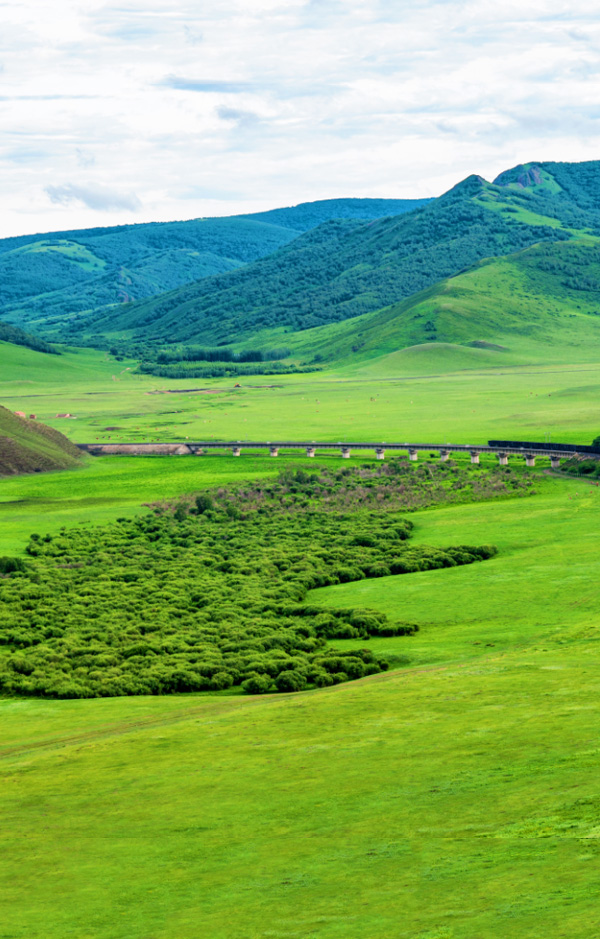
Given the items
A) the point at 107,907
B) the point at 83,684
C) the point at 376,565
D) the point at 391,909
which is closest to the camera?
the point at 391,909

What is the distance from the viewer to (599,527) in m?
101

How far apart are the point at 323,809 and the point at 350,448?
5579 inches

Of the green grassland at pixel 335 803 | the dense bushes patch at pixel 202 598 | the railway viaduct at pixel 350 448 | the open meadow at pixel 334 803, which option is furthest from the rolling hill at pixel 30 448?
the green grassland at pixel 335 803

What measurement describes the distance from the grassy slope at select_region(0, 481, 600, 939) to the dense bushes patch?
5.13 meters

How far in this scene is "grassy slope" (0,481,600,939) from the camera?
28203mm

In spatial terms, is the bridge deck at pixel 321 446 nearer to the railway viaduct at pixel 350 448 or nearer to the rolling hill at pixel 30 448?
the railway viaduct at pixel 350 448

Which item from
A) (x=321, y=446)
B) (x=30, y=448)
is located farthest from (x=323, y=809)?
(x=321, y=446)

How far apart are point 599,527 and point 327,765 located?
6476cm

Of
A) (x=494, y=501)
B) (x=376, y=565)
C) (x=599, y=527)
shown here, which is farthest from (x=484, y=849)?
(x=494, y=501)

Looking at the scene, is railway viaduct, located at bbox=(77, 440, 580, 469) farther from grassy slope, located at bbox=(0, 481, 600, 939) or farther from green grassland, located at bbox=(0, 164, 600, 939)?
grassy slope, located at bbox=(0, 481, 600, 939)

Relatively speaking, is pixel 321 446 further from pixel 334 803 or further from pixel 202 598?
pixel 334 803

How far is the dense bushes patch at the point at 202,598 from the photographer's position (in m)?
63.3

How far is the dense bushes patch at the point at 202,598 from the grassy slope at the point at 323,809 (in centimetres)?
513

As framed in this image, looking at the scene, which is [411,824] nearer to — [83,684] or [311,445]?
[83,684]
